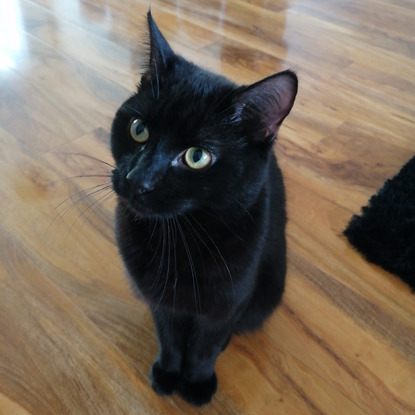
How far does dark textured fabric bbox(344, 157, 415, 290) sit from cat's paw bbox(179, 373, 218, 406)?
20.5 inches

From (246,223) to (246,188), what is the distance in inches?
3.2

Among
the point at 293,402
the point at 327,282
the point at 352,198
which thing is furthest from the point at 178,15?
the point at 293,402

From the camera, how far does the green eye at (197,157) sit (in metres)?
0.60

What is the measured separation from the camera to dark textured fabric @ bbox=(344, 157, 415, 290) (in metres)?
1.08

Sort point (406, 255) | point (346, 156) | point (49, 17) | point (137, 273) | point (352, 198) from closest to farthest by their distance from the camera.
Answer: point (137, 273)
point (406, 255)
point (352, 198)
point (346, 156)
point (49, 17)

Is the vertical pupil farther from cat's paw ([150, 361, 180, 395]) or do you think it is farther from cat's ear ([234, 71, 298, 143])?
cat's paw ([150, 361, 180, 395])

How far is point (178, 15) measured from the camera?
6.56 ft

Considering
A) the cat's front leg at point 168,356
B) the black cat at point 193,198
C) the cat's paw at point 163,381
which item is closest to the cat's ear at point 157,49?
the black cat at point 193,198

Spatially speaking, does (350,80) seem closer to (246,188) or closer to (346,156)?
(346,156)

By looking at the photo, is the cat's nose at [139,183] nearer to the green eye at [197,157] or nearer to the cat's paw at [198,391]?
the green eye at [197,157]

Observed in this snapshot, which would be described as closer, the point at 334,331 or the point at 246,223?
the point at 246,223

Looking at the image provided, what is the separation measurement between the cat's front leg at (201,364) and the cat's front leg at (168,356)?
0.02 meters

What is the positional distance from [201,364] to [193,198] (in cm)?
37

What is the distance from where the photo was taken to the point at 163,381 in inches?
33.1
